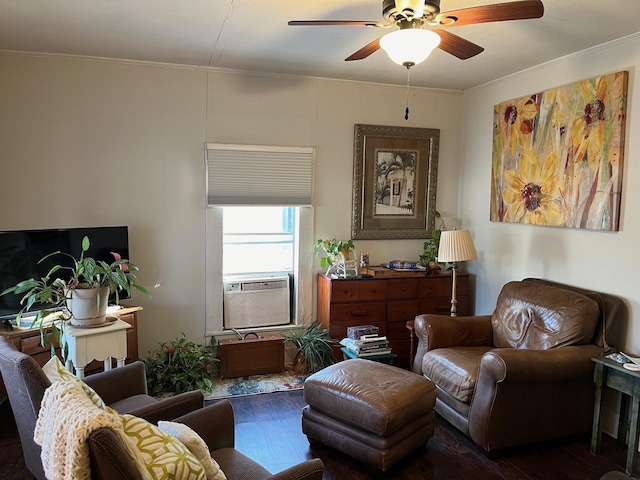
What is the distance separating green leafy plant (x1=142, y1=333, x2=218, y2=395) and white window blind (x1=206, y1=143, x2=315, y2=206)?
48.1 inches

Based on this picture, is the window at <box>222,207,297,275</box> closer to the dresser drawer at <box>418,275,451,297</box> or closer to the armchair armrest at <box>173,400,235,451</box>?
the dresser drawer at <box>418,275,451,297</box>

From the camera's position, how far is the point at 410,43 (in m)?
2.03

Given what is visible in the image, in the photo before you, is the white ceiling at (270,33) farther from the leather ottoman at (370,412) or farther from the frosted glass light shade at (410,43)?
the leather ottoman at (370,412)

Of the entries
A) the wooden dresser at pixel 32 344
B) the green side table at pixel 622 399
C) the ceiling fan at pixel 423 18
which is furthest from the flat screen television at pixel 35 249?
the green side table at pixel 622 399

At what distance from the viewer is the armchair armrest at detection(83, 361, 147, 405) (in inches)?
96.2

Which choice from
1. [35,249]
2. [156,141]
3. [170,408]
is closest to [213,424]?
[170,408]

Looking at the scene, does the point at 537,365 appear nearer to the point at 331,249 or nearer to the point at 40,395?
the point at 331,249

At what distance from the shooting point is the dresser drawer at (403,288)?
4156 millimetres

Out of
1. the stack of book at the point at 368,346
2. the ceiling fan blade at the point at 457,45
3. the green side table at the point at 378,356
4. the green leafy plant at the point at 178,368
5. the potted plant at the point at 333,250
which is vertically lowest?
the green leafy plant at the point at 178,368

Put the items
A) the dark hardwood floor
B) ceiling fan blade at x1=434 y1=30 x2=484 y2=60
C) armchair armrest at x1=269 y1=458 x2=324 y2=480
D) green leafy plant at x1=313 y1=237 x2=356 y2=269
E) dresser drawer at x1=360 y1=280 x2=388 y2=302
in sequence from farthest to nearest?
green leafy plant at x1=313 y1=237 x2=356 y2=269
dresser drawer at x1=360 y1=280 x2=388 y2=302
the dark hardwood floor
ceiling fan blade at x1=434 y1=30 x2=484 y2=60
armchair armrest at x1=269 y1=458 x2=324 y2=480

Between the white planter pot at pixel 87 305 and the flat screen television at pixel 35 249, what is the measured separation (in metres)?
0.87

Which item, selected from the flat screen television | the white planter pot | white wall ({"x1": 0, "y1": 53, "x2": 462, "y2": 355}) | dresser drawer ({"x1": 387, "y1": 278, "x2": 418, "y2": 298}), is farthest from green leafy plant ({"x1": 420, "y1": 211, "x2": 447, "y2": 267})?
the white planter pot

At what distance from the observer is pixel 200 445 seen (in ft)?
5.18

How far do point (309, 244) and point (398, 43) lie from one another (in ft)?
8.08
